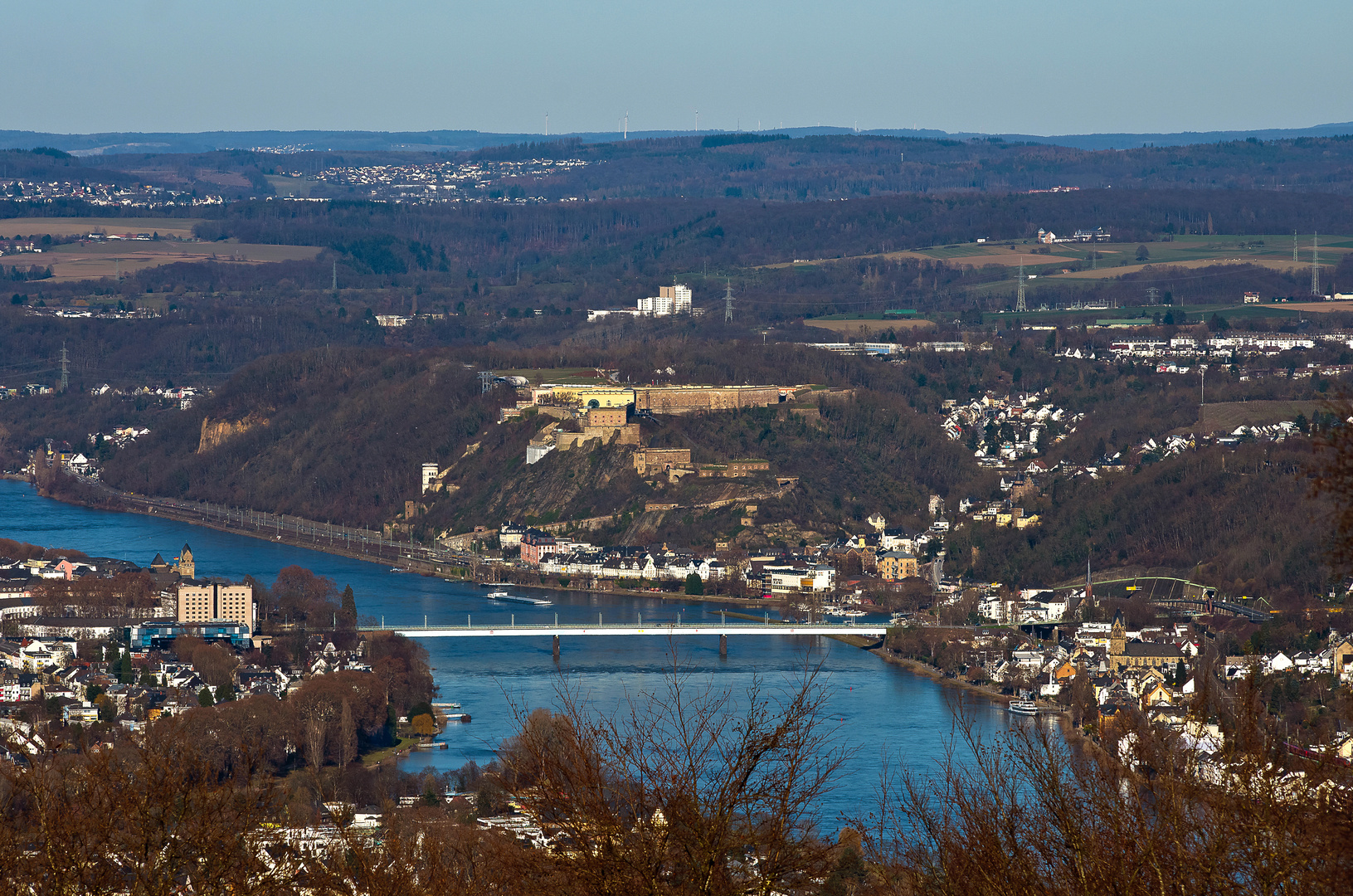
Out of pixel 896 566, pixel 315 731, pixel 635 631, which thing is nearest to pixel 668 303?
pixel 896 566

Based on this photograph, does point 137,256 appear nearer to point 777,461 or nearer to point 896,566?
point 777,461

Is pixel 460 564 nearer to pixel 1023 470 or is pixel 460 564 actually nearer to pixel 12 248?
pixel 1023 470

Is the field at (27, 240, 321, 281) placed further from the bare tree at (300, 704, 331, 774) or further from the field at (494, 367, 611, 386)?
the bare tree at (300, 704, 331, 774)

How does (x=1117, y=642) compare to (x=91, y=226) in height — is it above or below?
below

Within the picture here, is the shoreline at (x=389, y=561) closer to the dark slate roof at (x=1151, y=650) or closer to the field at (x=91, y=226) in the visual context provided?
the dark slate roof at (x=1151, y=650)

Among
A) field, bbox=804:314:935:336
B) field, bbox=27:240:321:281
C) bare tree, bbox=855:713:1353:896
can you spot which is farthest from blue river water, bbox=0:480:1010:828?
field, bbox=27:240:321:281

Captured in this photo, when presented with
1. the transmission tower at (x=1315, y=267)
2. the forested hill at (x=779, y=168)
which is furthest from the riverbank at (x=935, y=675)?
the forested hill at (x=779, y=168)
